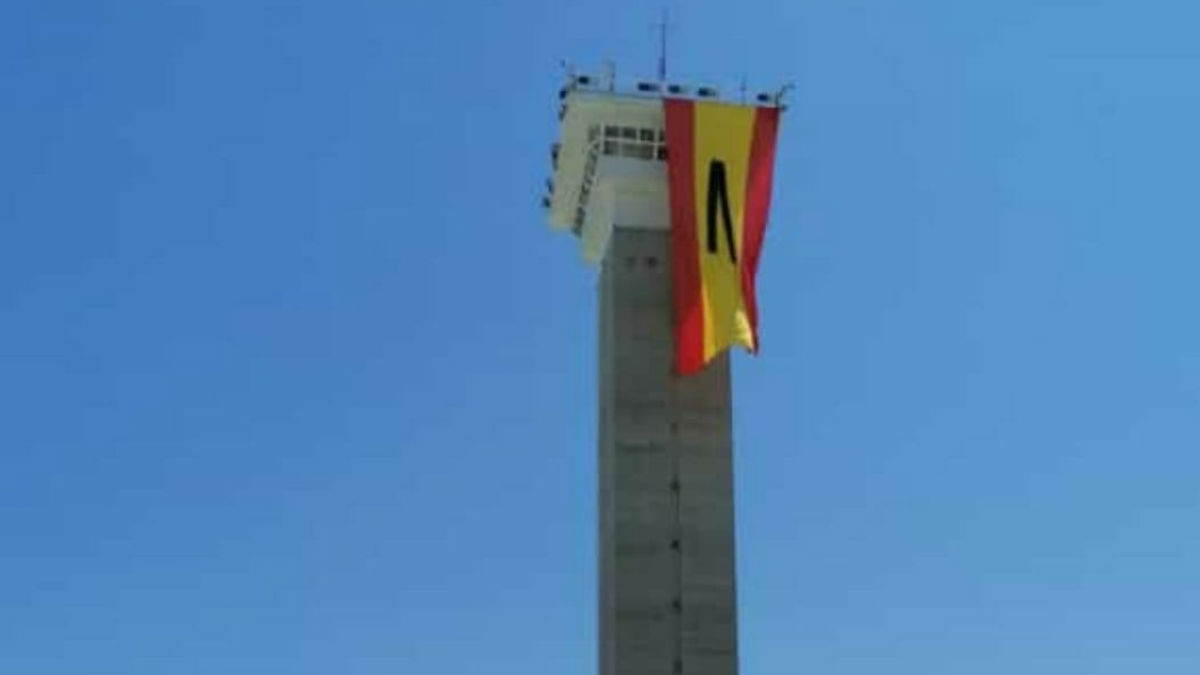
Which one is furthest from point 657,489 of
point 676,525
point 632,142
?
point 632,142

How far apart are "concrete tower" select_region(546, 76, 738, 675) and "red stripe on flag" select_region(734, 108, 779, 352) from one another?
2801 millimetres

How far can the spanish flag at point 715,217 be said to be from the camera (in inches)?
2297

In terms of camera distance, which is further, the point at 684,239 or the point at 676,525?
the point at 684,239

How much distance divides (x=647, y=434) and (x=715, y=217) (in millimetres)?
8316

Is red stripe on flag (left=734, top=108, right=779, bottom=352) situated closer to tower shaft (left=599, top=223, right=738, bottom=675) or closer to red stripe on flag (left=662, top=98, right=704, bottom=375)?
red stripe on flag (left=662, top=98, right=704, bottom=375)

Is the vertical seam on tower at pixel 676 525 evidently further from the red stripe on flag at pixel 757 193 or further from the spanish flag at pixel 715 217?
the red stripe on flag at pixel 757 193

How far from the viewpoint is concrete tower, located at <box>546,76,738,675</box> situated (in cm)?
5488

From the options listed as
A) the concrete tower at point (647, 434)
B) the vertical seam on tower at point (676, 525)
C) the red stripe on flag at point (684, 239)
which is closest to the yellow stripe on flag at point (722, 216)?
the red stripe on flag at point (684, 239)

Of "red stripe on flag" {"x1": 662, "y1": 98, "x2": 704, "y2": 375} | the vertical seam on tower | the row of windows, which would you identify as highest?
the row of windows

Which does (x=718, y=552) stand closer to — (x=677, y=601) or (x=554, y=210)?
(x=677, y=601)

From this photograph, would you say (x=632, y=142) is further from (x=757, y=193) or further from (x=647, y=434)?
(x=647, y=434)

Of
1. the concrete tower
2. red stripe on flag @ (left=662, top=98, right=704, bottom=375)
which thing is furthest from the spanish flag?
the concrete tower

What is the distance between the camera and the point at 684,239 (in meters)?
59.1

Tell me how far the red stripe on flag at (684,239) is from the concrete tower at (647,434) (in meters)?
0.51
